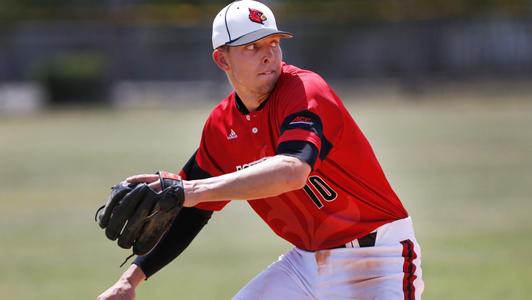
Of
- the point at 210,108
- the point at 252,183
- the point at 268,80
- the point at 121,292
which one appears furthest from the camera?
the point at 210,108

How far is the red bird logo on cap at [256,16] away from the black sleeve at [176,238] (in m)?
1.24

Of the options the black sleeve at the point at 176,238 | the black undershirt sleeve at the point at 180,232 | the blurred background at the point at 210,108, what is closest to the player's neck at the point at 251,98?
the black undershirt sleeve at the point at 180,232

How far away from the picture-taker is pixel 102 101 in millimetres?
39156

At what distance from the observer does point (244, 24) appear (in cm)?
479

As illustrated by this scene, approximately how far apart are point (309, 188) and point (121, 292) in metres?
1.11

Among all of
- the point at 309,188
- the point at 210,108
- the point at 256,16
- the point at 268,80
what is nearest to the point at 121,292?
the point at 309,188

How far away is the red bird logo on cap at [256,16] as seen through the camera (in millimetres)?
4785

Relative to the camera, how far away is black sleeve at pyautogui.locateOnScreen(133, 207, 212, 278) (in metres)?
5.39

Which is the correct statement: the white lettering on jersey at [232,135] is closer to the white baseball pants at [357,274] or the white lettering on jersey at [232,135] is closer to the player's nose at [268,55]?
the player's nose at [268,55]

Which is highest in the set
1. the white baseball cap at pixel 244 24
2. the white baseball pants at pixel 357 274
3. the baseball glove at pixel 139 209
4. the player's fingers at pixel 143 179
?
the white baseball cap at pixel 244 24

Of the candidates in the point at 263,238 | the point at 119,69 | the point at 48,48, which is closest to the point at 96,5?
the point at 48,48

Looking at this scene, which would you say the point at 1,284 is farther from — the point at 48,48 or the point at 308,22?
the point at 48,48

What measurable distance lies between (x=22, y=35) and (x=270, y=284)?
43.6 meters

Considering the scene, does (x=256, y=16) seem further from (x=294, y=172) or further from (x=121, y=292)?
(x=121, y=292)
